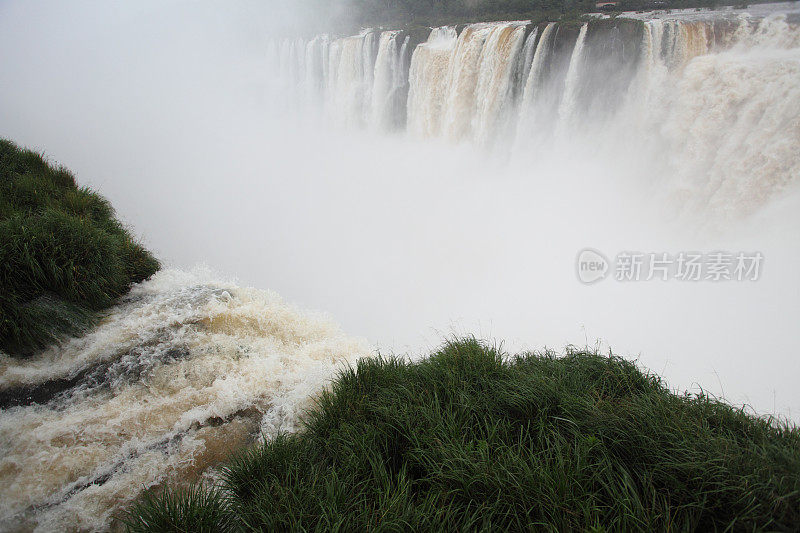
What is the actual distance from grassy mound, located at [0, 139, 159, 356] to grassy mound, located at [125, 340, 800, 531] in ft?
8.74

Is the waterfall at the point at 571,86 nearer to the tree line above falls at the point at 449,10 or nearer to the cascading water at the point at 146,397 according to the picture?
the tree line above falls at the point at 449,10

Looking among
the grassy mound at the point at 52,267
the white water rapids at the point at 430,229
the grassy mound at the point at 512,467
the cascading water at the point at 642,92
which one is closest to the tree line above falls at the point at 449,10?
the white water rapids at the point at 430,229

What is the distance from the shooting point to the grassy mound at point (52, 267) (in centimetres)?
345

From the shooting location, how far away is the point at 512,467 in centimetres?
170

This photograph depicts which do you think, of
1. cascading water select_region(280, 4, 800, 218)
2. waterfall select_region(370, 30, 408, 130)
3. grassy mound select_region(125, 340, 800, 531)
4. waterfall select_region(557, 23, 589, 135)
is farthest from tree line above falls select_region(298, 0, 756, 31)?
grassy mound select_region(125, 340, 800, 531)

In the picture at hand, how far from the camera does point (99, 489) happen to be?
2336mm

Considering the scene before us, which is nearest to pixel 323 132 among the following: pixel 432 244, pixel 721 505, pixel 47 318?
pixel 432 244

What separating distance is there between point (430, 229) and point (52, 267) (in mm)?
9918

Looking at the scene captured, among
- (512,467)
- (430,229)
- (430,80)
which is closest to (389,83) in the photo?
(430,80)

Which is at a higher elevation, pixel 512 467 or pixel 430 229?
pixel 430 229

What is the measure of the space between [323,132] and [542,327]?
57.7ft

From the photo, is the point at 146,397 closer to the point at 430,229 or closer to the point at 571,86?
the point at 430,229

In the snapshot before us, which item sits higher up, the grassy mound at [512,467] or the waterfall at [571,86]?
the waterfall at [571,86]

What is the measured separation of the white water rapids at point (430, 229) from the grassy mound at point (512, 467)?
0.78 meters
